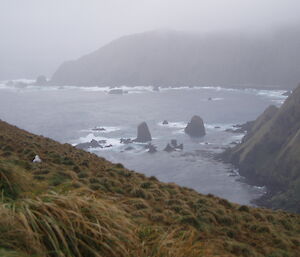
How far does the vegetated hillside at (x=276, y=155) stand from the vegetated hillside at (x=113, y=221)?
191ft

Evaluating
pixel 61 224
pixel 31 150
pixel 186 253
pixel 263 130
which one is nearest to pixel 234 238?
pixel 186 253

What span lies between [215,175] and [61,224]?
8254cm

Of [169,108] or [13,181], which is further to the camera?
[169,108]

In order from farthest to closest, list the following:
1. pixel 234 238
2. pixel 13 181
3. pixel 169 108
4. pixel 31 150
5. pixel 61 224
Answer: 1. pixel 169 108
2. pixel 31 150
3. pixel 234 238
4. pixel 13 181
5. pixel 61 224

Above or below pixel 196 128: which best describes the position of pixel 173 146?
below

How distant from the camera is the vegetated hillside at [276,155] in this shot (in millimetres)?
73062

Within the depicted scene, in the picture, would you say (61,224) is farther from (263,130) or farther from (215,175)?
(263,130)

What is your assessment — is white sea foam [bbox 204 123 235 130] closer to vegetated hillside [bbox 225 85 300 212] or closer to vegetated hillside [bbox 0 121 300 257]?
vegetated hillside [bbox 225 85 300 212]

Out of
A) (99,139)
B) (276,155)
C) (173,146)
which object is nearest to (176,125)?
(173,146)

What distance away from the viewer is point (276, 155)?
93500 millimetres

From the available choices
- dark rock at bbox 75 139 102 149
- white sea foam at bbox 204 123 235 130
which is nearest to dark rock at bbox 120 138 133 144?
dark rock at bbox 75 139 102 149

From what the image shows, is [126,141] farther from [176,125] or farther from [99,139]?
[176,125]

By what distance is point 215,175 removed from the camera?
8456 cm

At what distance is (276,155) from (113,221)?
94728mm
